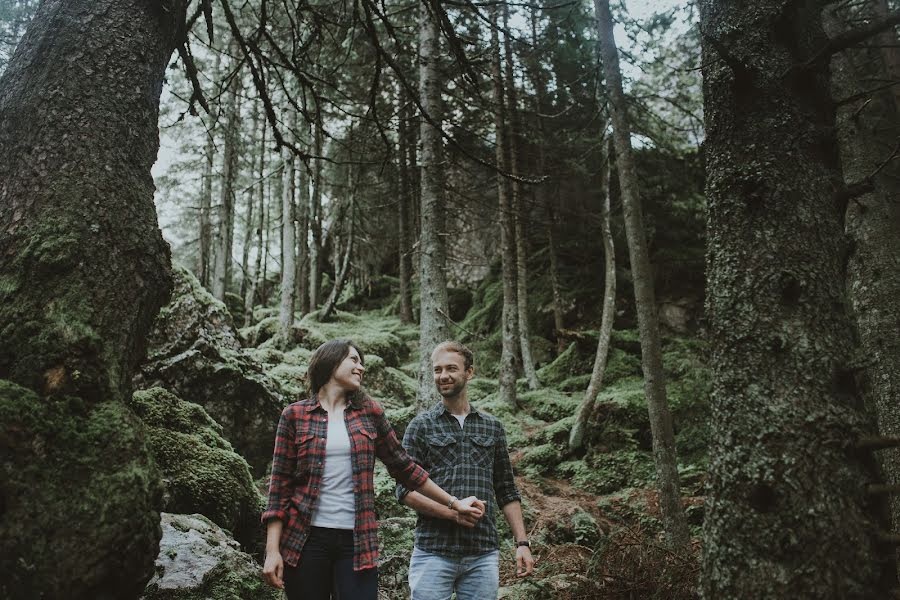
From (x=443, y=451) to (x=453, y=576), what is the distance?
2.33 feet

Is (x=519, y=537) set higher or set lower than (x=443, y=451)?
lower

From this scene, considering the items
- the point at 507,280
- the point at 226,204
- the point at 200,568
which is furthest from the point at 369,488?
the point at 226,204

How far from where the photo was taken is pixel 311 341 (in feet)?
45.4

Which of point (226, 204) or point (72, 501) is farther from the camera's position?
point (226, 204)

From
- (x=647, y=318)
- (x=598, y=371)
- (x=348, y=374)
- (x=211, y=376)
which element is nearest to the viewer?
(x=348, y=374)

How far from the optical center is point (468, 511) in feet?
9.64

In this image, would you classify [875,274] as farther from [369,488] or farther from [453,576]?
[369,488]

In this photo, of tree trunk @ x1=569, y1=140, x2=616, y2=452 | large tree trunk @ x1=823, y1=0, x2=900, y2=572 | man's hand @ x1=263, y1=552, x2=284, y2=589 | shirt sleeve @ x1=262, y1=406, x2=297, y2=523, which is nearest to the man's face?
shirt sleeve @ x1=262, y1=406, x2=297, y2=523

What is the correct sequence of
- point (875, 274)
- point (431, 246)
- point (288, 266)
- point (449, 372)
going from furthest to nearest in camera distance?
point (288, 266)
point (431, 246)
point (875, 274)
point (449, 372)

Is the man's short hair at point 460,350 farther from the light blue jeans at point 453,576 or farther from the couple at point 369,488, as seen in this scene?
the light blue jeans at point 453,576

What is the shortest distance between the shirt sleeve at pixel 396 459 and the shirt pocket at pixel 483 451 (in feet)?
1.34

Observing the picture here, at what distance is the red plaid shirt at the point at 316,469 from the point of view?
8.98 feet

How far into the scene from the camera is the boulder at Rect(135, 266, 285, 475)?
649cm

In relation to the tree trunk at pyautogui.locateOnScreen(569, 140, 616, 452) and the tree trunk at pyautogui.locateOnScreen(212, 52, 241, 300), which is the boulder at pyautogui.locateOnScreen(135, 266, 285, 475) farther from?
the tree trunk at pyautogui.locateOnScreen(212, 52, 241, 300)
